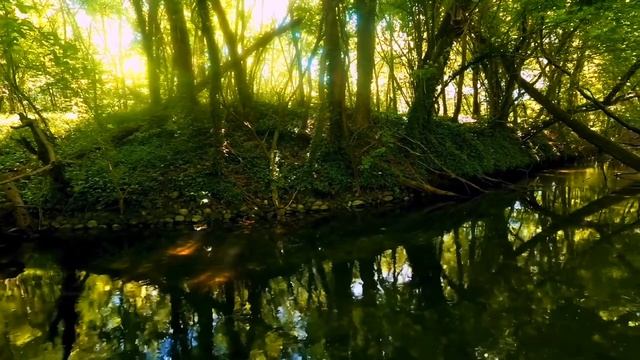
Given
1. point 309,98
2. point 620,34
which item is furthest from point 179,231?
point 620,34

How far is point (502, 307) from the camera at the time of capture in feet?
20.8

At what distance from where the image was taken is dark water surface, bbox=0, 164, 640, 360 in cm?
549

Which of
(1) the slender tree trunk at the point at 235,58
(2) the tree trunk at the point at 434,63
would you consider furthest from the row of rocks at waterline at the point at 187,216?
(2) the tree trunk at the point at 434,63

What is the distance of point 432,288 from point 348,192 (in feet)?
21.7

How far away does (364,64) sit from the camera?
1471cm

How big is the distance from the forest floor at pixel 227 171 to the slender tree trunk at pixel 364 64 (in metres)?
0.69

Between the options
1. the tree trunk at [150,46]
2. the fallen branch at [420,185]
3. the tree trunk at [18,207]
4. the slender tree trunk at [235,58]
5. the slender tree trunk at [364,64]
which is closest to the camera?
the tree trunk at [18,207]

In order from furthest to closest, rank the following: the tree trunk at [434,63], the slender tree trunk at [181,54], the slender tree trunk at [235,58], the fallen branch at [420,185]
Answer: the slender tree trunk at [181,54], the fallen branch at [420,185], the tree trunk at [434,63], the slender tree trunk at [235,58]

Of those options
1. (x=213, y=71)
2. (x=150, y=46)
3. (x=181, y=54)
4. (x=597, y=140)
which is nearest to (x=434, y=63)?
(x=597, y=140)

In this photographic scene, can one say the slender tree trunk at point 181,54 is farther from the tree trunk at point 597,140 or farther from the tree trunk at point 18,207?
the tree trunk at point 597,140

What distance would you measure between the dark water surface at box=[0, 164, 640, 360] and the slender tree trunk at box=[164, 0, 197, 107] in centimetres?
630

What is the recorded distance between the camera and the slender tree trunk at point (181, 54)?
15.1 metres

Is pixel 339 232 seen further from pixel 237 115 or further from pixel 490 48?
pixel 490 48

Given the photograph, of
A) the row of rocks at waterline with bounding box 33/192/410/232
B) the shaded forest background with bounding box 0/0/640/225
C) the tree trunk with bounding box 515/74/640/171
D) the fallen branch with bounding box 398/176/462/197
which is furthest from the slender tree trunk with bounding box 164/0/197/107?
the tree trunk with bounding box 515/74/640/171
